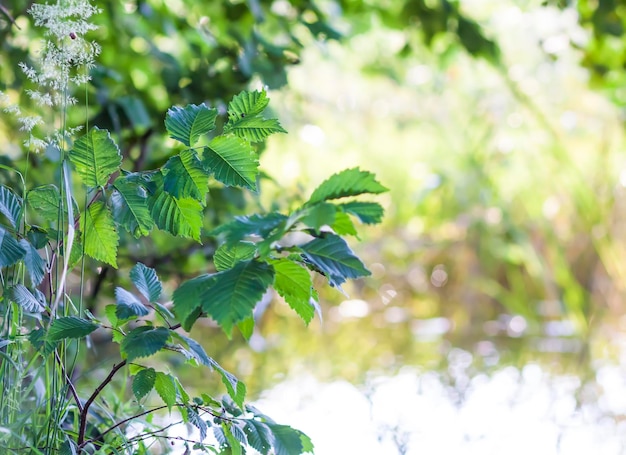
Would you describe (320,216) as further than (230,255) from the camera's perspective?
No

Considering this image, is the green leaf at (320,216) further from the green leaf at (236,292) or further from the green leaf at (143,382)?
the green leaf at (143,382)

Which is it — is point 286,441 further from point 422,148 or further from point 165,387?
point 422,148

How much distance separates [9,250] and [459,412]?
3.60ft

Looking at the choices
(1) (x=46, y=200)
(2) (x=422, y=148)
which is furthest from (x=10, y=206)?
(2) (x=422, y=148)

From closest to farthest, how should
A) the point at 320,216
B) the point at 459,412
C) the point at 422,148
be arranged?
the point at 320,216 < the point at 459,412 < the point at 422,148

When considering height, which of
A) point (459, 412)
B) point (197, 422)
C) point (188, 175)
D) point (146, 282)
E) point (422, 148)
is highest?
point (188, 175)

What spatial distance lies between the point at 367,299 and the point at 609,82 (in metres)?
1.53

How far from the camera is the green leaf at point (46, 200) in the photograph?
72 centimetres

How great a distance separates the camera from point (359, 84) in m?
4.08

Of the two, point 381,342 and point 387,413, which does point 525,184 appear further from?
point 387,413

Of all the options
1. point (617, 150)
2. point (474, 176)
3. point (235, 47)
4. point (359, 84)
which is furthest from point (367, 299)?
point (235, 47)

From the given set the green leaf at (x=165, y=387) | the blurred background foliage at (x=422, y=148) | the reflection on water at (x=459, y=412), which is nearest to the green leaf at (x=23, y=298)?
the green leaf at (x=165, y=387)

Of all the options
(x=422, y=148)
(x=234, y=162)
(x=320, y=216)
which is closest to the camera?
(x=320, y=216)

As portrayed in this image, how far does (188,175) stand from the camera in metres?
0.67
